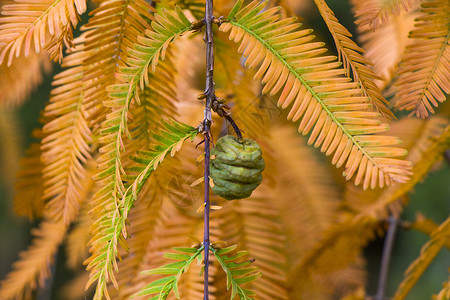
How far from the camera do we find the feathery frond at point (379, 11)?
1.57 ft

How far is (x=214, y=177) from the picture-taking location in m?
0.39

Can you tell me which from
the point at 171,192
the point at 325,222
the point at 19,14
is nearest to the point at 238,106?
the point at 171,192

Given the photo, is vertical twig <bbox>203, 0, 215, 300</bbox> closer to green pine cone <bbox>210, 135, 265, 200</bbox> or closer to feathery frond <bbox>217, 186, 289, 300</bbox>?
green pine cone <bbox>210, 135, 265, 200</bbox>

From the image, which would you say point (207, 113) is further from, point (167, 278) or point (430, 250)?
point (430, 250)

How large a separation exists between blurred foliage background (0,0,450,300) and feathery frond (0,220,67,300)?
26cm

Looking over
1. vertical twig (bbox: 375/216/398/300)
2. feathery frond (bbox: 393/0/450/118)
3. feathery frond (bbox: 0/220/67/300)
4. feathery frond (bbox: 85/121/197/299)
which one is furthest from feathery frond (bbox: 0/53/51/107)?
vertical twig (bbox: 375/216/398/300)

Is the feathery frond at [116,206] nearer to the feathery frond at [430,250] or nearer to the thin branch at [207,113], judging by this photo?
the thin branch at [207,113]

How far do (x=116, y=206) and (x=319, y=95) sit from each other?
0.66ft

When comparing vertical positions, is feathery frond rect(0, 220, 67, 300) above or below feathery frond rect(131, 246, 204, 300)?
below

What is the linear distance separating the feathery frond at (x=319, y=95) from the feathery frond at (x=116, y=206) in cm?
10

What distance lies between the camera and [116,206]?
367 mm

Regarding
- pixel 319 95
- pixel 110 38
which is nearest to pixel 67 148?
pixel 110 38

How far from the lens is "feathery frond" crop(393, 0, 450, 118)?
45 centimetres

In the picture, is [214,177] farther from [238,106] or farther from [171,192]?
[238,106]
